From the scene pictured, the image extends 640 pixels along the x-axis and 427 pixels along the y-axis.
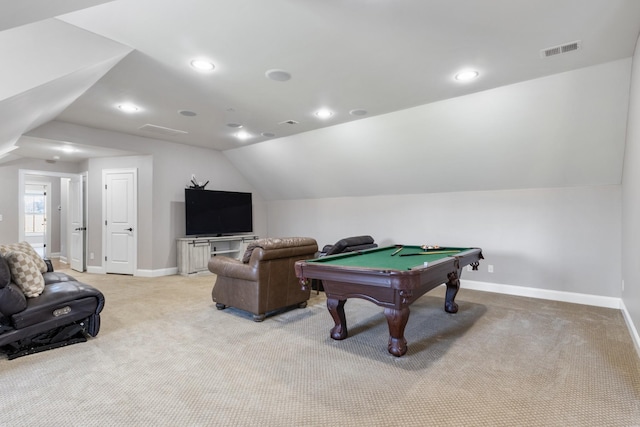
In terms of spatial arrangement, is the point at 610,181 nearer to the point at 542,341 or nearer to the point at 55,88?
the point at 542,341

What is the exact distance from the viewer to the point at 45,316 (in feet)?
9.55

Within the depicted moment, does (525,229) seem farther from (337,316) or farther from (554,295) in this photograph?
(337,316)

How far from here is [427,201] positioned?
5812 millimetres

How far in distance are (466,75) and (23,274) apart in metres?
4.80

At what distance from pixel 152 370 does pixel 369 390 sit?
1.69 metres

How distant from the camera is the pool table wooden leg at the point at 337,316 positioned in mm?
3105

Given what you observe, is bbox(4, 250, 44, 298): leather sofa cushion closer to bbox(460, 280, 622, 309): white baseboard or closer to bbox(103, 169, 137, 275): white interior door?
bbox(103, 169, 137, 275): white interior door

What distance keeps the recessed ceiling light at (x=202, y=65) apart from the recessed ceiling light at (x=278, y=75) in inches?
22.0

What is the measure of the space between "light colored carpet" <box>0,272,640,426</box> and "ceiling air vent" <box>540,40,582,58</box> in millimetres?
2678

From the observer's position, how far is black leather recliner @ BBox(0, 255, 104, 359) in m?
2.73

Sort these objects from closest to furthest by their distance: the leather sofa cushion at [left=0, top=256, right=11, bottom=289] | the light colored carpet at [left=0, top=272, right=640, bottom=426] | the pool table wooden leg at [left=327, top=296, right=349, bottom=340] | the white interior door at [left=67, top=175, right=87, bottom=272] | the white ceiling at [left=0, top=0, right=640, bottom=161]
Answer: the light colored carpet at [left=0, top=272, right=640, bottom=426]
the white ceiling at [left=0, top=0, right=640, bottom=161]
the leather sofa cushion at [left=0, top=256, right=11, bottom=289]
the pool table wooden leg at [left=327, top=296, right=349, bottom=340]
the white interior door at [left=67, top=175, right=87, bottom=272]

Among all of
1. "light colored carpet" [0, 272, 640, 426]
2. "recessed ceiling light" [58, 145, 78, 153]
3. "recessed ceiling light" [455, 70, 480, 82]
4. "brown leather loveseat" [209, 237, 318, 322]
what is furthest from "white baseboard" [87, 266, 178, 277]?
"recessed ceiling light" [455, 70, 480, 82]

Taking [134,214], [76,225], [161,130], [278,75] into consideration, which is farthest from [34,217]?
[278,75]

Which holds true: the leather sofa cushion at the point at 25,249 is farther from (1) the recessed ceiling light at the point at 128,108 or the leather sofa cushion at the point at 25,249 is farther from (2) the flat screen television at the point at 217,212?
(2) the flat screen television at the point at 217,212
